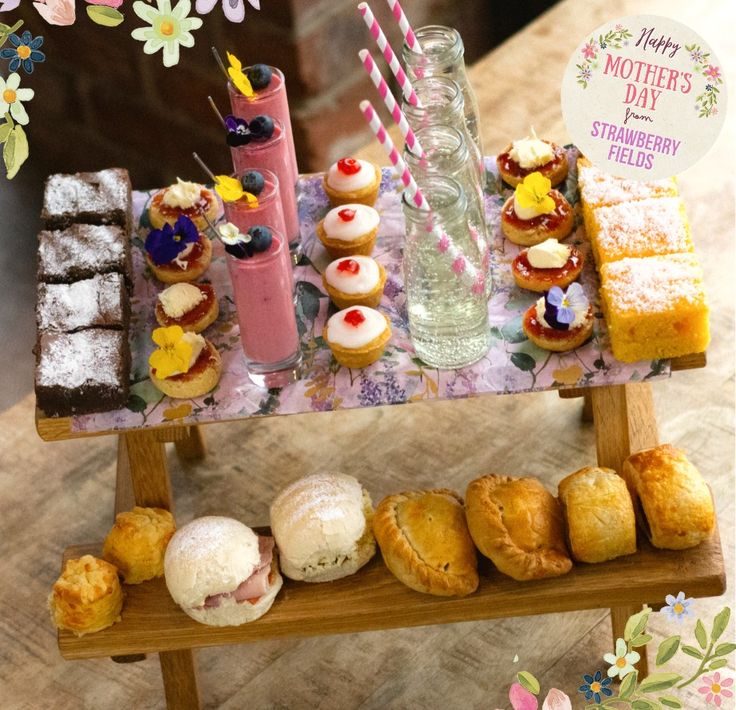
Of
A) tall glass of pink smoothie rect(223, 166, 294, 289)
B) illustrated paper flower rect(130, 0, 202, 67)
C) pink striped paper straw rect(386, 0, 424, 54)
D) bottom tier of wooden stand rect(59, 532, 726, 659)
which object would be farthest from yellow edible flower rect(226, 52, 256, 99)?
bottom tier of wooden stand rect(59, 532, 726, 659)

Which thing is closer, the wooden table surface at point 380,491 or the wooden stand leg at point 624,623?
the wooden stand leg at point 624,623

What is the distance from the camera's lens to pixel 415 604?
1931 mm

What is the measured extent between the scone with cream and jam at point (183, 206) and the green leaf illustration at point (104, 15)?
74 cm

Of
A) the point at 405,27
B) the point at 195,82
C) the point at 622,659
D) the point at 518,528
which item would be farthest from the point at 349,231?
the point at 195,82

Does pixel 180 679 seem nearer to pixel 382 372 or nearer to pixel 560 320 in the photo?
pixel 382 372

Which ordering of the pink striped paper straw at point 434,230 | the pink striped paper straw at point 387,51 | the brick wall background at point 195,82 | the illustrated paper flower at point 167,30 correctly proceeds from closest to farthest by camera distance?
the illustrated paper flower at point 167,30, the pink striped paper straw at point 434,230, the pink striped paper straw at point 387,51, the brick wall background at point 195,82

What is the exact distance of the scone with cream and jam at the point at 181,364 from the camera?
1.88 metres

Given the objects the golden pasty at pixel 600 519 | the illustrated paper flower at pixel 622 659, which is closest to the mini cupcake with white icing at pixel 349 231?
the golden pasty at pixel 600 519

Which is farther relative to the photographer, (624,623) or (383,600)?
(624,623)

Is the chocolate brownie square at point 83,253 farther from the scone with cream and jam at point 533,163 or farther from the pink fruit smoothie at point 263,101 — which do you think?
the scone with cream and jam at point 533,163

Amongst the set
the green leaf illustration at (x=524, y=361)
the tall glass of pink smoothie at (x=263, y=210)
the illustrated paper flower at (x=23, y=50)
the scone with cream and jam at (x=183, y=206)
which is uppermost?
the illustrated paper flower at (x=23, y=50)

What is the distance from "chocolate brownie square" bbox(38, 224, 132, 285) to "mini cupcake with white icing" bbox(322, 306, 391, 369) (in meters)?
0.41

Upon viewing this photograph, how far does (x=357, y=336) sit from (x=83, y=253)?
54cm

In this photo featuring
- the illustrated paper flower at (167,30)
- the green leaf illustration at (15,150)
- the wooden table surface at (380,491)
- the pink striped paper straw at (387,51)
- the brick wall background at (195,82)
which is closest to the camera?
the green leaf illustration at (15,150)
